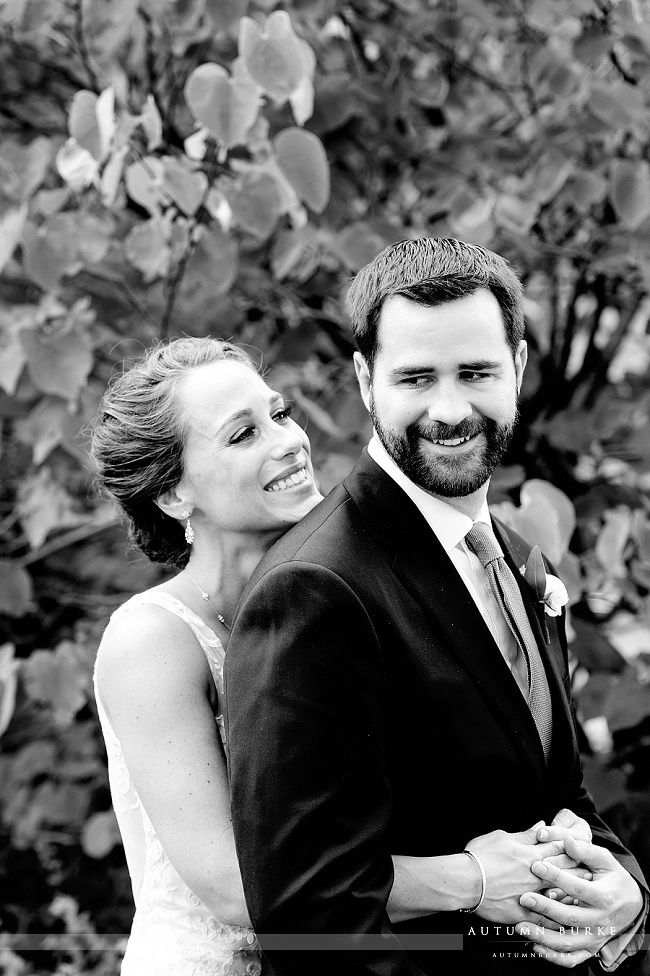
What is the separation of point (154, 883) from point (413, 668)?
0.81 metres

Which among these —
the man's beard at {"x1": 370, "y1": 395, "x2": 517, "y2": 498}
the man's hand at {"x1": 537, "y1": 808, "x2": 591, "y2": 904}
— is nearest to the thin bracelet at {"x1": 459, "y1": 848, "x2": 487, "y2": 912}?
the man's hand at {"x1": 537, "y1": 808, "x2": 591, "y2": 904}

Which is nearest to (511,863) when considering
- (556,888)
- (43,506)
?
(556,888)

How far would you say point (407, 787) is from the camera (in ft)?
4.87

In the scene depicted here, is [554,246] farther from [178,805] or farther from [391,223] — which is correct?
[178,805]

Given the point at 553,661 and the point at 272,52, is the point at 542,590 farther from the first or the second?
the point at 272,52

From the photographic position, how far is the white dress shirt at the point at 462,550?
163 cm

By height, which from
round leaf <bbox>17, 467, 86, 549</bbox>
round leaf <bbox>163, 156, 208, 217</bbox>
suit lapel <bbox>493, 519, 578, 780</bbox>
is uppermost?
round leaf <bbox>163, 156, 208, 217</bbox>

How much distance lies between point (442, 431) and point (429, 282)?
227 mm

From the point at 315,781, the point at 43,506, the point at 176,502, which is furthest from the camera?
the point at 43,506

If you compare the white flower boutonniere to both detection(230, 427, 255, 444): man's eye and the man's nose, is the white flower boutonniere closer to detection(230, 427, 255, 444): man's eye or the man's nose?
the man's nose

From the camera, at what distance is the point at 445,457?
61.3 inches

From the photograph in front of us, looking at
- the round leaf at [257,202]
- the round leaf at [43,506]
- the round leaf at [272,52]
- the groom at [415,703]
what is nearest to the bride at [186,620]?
the groom at [415,703]

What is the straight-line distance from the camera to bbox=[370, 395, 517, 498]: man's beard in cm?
155

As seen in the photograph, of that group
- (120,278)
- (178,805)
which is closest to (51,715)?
(120,278)
